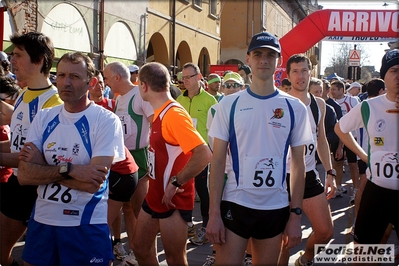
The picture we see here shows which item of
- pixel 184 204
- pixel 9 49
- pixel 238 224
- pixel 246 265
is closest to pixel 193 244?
pixel 246 265

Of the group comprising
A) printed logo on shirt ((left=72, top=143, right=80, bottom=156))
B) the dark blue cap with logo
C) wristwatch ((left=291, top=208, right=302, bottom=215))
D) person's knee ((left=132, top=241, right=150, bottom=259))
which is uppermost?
the dark blue cap with logo

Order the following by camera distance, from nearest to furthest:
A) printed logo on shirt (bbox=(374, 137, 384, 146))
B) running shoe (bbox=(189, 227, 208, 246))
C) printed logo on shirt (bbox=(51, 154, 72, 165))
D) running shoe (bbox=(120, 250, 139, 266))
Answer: printed logo on shirt (bbox=(51, 154, 72, 165)) → printed logo on shirt (bbox=(374, 137, 384, 146)) → running shoe (bbox=(120, 250, 139, 266)) → running shoe (bbox=(189, 227, 208, 246))

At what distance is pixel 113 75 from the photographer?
5648mm

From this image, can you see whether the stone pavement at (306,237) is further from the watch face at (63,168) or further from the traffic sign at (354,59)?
the traffic sign at (354,59)

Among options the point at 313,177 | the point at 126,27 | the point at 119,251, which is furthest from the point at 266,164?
the point at 126,27

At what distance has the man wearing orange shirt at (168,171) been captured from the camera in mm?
3736

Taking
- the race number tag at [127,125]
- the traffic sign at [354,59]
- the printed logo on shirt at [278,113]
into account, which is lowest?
the race number tag at [127,125]

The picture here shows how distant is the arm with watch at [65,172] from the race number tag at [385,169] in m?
2.14

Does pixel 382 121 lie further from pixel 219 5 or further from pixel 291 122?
pixel 219 5

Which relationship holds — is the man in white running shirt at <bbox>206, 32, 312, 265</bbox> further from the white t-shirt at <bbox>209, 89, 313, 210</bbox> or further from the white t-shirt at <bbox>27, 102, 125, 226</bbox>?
the white t-shirt at <bbox>27, 102, 125, 226</bbox>

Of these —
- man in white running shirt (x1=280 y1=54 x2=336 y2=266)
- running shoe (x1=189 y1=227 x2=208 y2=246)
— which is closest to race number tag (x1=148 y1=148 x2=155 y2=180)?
man in white running shirt (x1=280 y1=54 x2=336 y2=266)

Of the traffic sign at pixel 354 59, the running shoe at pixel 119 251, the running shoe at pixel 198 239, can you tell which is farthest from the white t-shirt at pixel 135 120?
the traffic sign at pixel 354 59

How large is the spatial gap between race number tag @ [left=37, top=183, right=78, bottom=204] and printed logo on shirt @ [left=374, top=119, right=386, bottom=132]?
95.4 inches

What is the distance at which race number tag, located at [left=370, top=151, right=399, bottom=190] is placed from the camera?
3695 mm
